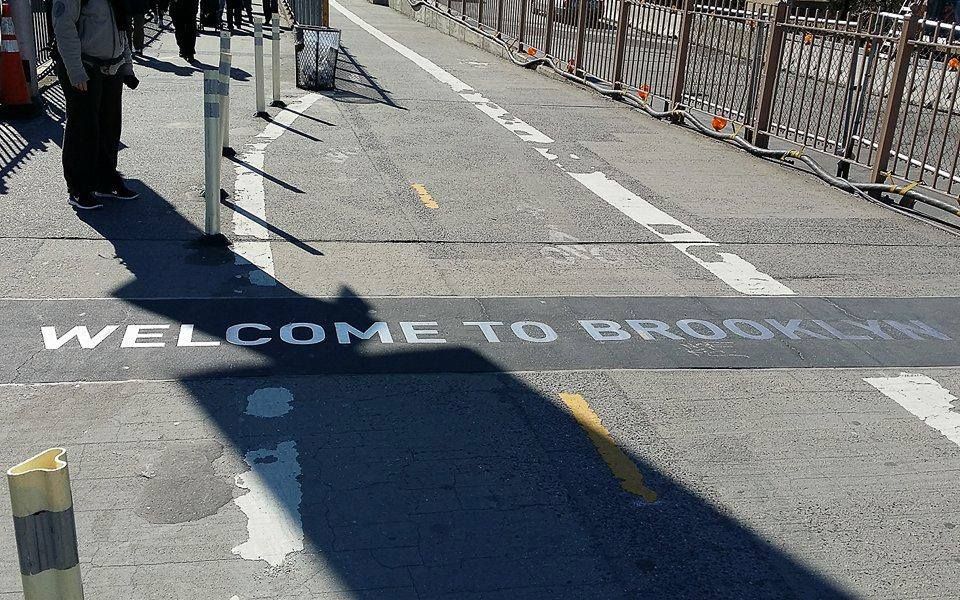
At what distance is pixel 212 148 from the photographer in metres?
7.55

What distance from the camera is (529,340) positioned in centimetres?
613

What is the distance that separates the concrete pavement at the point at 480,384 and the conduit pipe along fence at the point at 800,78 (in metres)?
0.97

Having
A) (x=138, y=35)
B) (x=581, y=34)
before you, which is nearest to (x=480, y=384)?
(x=581, y=34)

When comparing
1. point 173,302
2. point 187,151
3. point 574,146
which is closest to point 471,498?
point 173,302

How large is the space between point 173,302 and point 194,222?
6.54 feet

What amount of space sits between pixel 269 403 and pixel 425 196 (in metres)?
4.92

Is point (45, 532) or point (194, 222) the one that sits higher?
point (45, 532)

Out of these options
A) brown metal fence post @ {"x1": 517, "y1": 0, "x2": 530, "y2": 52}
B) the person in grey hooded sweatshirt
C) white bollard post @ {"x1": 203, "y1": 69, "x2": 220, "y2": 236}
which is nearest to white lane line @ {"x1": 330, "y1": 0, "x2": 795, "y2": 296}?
white bollard post @ {"x1": 203, "y1": 69, "x2": 220, "y2": 236}

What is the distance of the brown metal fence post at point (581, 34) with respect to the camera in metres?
18.6

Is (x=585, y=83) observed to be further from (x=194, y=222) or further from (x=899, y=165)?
(x=194, y=222)

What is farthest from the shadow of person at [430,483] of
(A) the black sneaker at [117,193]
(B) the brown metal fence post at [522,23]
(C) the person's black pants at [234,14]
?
(C) the person's black pants at [234,14]

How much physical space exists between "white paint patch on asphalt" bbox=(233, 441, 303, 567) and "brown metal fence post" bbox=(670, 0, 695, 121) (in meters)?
11.3

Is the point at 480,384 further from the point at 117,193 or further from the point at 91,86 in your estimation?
the point at 117,193

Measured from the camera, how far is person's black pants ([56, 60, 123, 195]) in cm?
812
